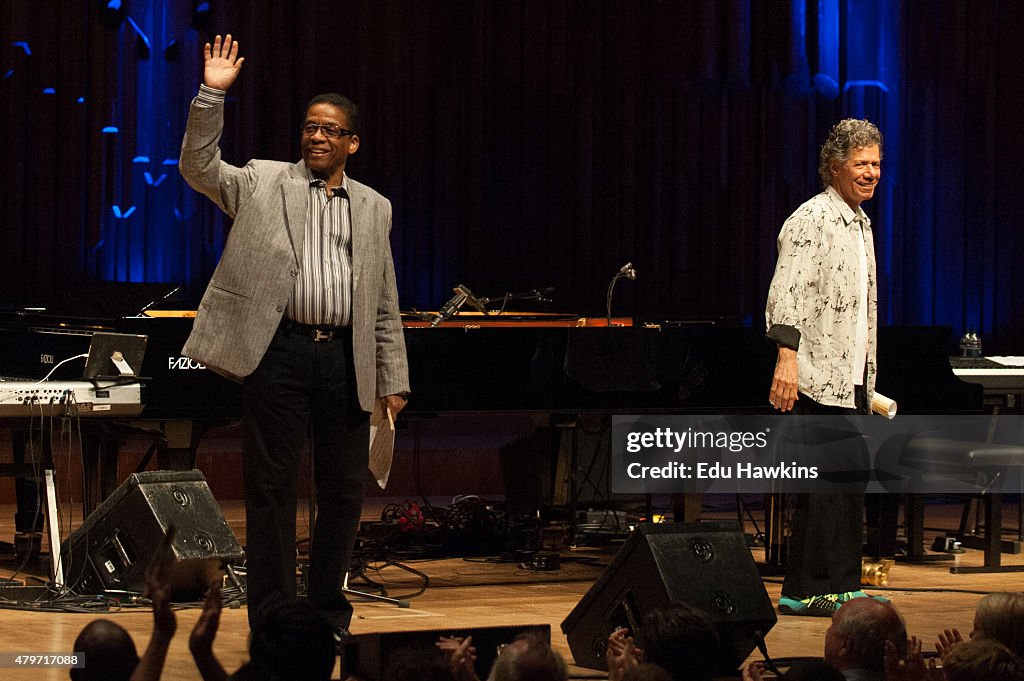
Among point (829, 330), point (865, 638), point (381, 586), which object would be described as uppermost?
point (829, 330)

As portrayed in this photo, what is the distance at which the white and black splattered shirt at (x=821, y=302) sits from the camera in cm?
480

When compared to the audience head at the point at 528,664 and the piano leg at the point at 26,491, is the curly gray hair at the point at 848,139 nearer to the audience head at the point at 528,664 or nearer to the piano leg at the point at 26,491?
the audience head at the point at 528,664

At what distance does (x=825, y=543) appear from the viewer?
4902 mm

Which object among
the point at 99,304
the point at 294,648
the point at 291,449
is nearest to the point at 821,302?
the point at 291,449

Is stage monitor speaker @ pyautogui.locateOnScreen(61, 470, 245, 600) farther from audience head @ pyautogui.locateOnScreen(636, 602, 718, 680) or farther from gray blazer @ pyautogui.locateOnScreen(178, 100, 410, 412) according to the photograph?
audience head @ pyautogui.locateOnScreen(636, 602, 718, 680)

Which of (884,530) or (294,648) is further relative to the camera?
(884,530)

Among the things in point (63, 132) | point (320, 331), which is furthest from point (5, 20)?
point (320, 331)

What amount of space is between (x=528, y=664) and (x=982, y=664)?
773mm

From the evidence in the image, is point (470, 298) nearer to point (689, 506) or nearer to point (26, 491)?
point (689, 506)

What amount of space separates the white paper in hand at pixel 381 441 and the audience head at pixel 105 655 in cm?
160

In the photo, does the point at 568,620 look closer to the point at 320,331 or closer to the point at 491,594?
the point at 320,331

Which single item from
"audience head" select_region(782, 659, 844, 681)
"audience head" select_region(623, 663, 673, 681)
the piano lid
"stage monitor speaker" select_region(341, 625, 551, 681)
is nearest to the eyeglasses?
"stage monitor speaker" select_region(341, 625, 551, 681)

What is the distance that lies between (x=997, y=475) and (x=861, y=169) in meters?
1.83

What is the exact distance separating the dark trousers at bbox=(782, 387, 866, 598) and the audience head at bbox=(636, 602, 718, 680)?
200 centimetres
